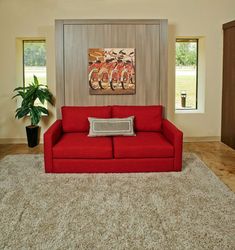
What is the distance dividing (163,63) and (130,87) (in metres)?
0.68

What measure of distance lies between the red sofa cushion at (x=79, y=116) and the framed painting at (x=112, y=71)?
493mm

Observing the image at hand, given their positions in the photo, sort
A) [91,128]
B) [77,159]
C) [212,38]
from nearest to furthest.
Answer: [77,159] < [91,128] < [212,38]

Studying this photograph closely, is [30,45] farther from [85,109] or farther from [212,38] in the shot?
[212,38]

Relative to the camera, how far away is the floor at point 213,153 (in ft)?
13.7

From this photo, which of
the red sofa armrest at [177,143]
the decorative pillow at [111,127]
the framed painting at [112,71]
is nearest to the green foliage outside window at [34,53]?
the framed painting at [112,71]

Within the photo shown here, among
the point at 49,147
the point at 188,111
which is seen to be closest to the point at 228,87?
→ the point at 188,111

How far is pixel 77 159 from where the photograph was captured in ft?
13.6

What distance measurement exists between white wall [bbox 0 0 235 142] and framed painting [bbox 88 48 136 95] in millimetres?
911

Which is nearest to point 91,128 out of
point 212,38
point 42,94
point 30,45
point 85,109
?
point 85,109

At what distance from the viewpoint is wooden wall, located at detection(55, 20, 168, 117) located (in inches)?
204

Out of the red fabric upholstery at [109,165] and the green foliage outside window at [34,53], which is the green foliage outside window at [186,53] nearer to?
the green foliage outside window at [34,53]

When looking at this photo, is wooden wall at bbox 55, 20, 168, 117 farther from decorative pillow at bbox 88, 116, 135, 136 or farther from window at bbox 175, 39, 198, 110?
window at bbox 175, 39, 198, 110

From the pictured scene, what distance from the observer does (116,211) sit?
3.01m

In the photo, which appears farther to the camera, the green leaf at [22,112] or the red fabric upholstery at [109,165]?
the green leaf at [22,112]
